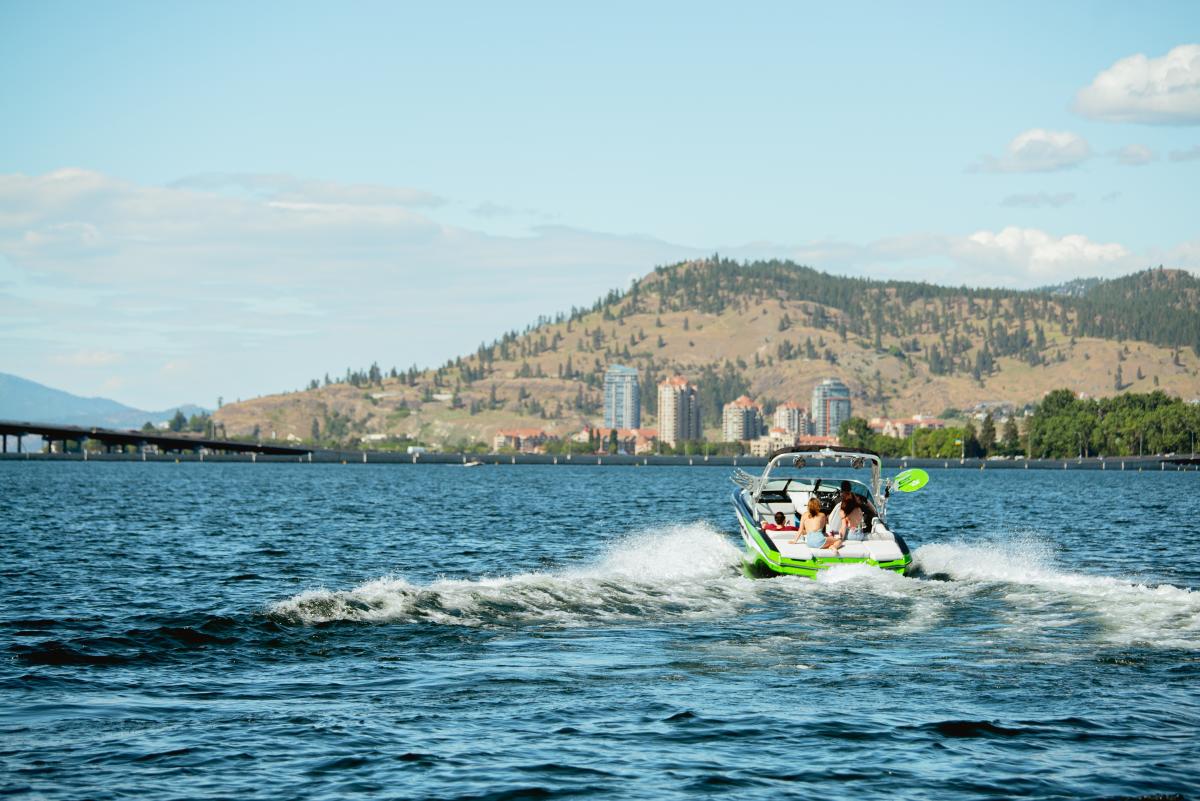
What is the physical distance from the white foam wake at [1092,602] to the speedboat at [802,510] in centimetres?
210

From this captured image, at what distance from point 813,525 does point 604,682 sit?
52.3 ft

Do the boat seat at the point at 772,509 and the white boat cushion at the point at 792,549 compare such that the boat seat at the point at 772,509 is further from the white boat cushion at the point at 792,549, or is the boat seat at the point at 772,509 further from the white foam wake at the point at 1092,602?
the white boat cushion at the point at 792,549

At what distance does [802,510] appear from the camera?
153ft

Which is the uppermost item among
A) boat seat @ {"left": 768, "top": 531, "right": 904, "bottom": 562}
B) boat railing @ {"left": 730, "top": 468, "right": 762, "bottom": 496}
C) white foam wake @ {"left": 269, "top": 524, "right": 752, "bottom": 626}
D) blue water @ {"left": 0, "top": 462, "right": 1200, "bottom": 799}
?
boat railing @ {"left": 730, "top": 468, "right": 762, "bottom": 496}

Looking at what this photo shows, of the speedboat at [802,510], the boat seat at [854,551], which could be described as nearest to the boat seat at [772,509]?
the speedboat at [802,510]

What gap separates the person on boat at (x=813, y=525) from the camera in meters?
37.9

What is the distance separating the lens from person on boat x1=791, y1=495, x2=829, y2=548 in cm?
3791

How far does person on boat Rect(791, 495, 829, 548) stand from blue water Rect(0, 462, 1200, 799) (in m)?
1.32

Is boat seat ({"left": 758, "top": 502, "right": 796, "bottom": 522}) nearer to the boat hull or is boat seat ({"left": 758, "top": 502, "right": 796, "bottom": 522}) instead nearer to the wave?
the wave

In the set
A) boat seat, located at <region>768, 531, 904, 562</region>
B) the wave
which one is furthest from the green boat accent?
boat seat, located at <region>768, 531, 904, 562</region>

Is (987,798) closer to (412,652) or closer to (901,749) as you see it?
(901,749)

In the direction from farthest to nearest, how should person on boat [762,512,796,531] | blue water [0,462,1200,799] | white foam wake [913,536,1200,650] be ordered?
1. person on boat [762,512,796,531]
2. white foam wake [913,536,1200,650]
3. blue water [0,462,1200,799]

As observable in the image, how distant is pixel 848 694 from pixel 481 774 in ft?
23.7

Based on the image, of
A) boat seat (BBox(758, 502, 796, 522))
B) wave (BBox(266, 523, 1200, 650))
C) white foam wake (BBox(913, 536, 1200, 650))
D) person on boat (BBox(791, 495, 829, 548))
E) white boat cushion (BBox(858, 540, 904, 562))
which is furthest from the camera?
boat seat (BBox(758, 502, 796, 522))
